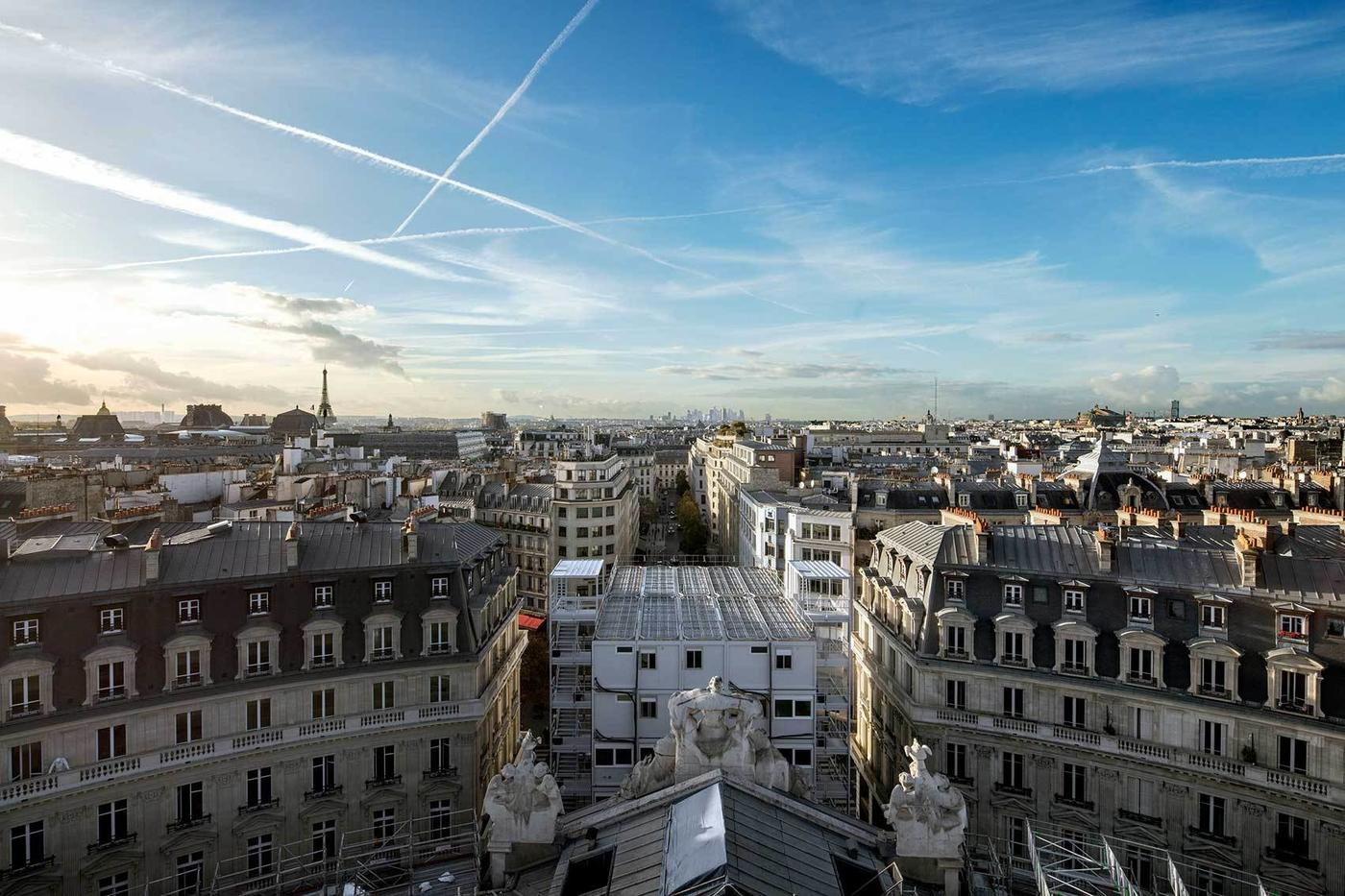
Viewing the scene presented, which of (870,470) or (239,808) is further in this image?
(870,470)

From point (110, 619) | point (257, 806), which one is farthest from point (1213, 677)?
point (110, 619)

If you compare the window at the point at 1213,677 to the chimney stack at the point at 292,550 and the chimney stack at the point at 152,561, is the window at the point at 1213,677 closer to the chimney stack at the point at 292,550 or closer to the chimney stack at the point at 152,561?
the chimney stack at the point at 292,550

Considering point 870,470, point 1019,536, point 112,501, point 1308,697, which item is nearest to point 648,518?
point 870,470

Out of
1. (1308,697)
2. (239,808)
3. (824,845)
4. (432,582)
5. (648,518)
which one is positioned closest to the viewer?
(824,845)

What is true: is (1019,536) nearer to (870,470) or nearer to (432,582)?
(432,582)

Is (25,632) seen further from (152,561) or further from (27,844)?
(27,844)

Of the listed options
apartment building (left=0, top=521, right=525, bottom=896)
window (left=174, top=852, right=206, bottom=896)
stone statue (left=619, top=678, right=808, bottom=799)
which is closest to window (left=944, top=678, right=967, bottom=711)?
stone statue (left=619, top=678, right=808, bottom=799)

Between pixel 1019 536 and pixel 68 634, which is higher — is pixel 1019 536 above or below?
above
